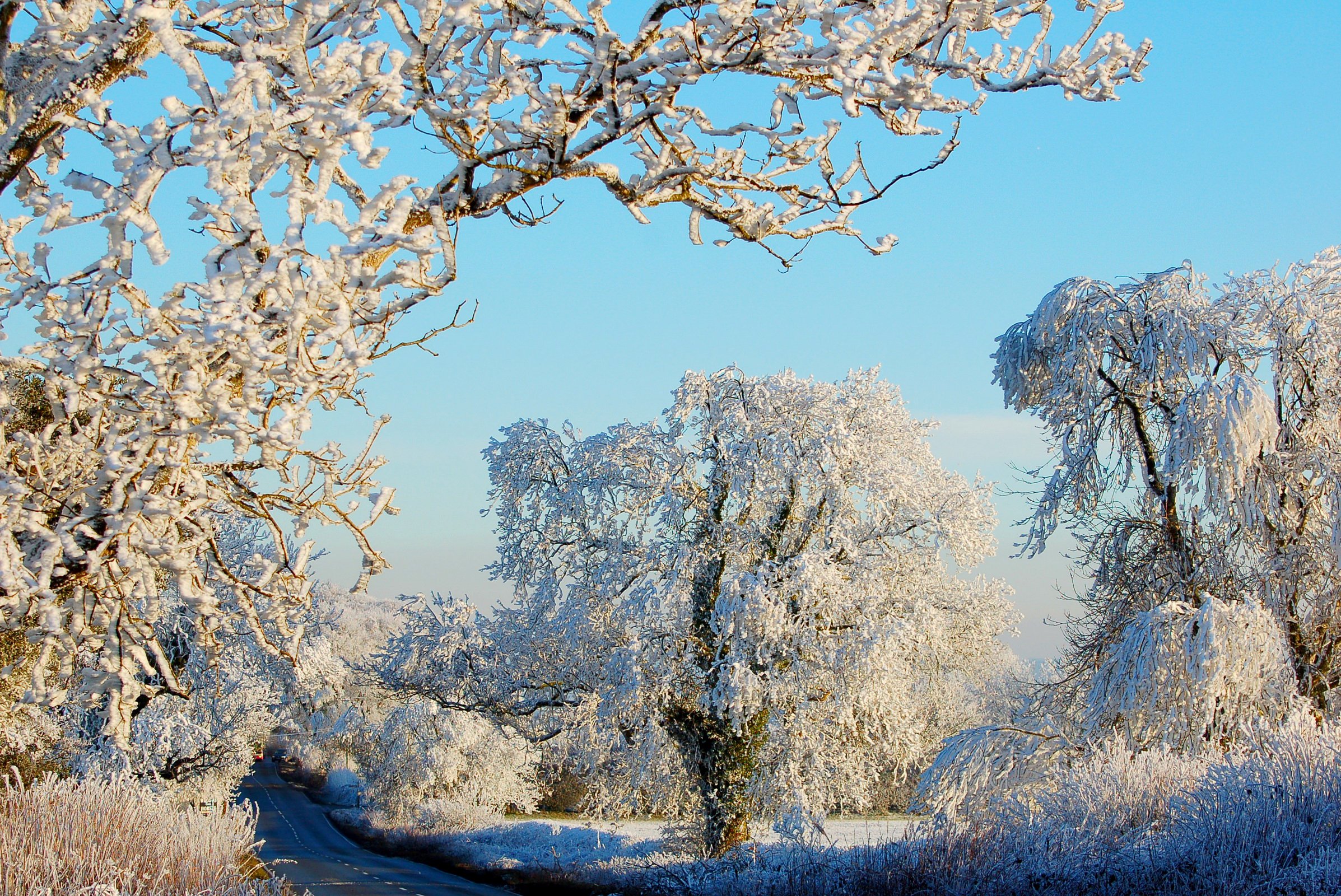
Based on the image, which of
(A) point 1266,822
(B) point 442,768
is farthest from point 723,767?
(B) point 442,768

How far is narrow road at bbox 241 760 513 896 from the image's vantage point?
18.0 metres

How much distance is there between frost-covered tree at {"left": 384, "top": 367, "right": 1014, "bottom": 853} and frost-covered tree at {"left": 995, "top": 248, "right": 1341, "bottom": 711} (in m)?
2.92

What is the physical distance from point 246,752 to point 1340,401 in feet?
74.9

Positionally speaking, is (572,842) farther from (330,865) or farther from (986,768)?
(986,768)

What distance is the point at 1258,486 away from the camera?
30.0 feet

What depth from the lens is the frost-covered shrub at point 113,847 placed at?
16.4ft

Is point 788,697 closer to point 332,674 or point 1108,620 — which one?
point 1108,620

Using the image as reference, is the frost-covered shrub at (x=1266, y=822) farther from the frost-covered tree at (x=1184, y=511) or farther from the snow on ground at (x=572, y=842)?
the snow on ground at (x=572, y=842)

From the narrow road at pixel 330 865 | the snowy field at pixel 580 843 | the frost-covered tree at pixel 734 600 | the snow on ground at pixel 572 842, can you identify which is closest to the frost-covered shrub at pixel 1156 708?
the frost-covered tree at pixel 734 600

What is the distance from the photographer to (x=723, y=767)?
43.3 feet

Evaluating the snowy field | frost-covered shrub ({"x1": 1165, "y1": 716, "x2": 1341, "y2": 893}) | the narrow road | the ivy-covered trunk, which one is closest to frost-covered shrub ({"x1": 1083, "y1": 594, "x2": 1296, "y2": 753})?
frost-covered shrub ({"x1": 1165, "y1": 716, "x2": 1341, "y2": 893})

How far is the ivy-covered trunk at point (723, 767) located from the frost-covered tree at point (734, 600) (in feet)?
0.10

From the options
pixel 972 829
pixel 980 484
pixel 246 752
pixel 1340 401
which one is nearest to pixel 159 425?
pixel 972 829

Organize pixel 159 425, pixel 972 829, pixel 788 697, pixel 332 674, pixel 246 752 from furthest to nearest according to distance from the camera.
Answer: pixel 332 674, pixel 246 752, pixel 788 697, pixel 972 829, pixel 159 425
